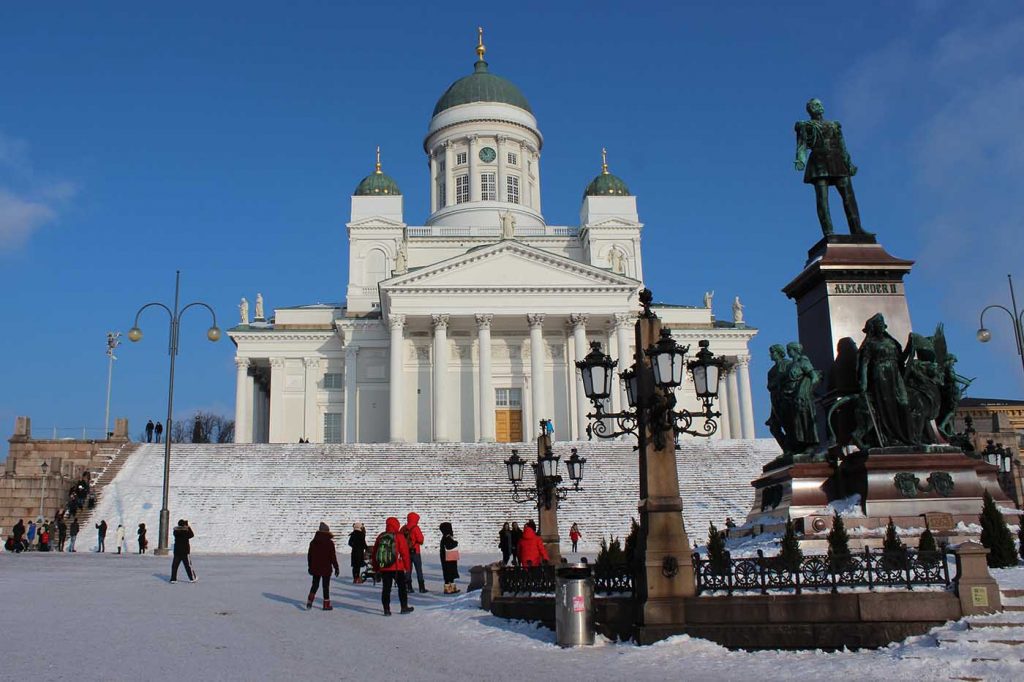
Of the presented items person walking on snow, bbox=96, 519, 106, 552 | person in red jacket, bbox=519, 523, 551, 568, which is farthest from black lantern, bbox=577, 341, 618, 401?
person walking on snow, bbox=96, 519, 106, 552

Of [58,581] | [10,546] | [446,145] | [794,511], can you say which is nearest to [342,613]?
[794,511]

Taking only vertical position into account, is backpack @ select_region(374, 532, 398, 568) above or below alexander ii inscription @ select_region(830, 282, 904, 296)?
below

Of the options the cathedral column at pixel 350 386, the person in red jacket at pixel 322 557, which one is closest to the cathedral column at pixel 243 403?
the cathedral column at pixel 350 386

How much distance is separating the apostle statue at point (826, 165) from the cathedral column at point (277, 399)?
47.4 m

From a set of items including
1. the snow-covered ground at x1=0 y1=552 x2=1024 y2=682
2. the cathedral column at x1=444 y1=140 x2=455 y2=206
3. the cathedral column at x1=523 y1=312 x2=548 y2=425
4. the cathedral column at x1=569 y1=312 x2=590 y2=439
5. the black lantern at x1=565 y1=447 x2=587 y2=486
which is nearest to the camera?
the snow-covered ground at x1=0 y1=552 x2=1024 y2=682

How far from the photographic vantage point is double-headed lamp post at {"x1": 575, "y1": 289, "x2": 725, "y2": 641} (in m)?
10.1

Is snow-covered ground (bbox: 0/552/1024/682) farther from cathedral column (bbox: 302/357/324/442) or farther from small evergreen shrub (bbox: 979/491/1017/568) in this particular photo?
cathedral column (bbox: 302/357/324/442)

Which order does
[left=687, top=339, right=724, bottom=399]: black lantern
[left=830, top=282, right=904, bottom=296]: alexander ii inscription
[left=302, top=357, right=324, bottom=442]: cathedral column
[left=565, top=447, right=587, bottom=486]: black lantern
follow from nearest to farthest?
1. [left=687, top=339, right=724, bottom=399]: black lantern
2. [left=830, top=282, right=904, bottom=296]: alexander ii inscription
3. [left=565, top=447, right=587, bottom=486]: black lantern
4. [left=302, top=357, right=324, bottom=442]: cathedral column

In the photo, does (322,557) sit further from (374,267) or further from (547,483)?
(374,267)

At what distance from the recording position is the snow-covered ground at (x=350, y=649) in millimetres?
8812

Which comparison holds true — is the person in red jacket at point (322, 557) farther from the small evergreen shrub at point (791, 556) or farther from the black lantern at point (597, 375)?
the small evergreen shrub at point (791, 556)

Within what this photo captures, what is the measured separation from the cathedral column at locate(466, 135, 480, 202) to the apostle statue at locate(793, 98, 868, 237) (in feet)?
178

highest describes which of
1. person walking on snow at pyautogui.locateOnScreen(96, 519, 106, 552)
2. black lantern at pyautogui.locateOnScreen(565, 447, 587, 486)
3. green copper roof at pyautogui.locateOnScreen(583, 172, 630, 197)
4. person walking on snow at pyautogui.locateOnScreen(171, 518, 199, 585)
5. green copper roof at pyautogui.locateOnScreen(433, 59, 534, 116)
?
green copper roof at pyautogui.locateOnScreen(433, 59, 534, 116)

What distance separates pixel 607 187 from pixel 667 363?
189ft
